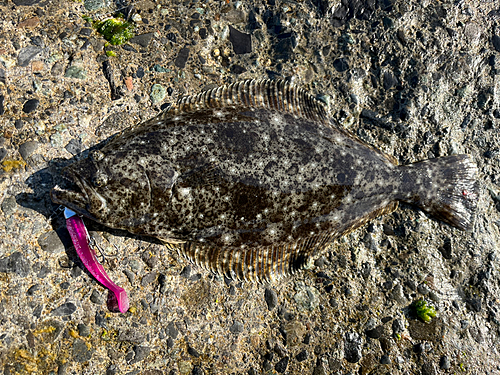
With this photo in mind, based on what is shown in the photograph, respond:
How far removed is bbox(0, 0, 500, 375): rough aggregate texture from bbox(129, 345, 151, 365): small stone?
2 centimetres

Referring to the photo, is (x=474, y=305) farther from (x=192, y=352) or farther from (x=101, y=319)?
(x=101, y=319)

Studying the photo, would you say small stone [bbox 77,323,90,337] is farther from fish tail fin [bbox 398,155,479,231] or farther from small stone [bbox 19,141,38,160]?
fish tail fin [bbox 398,155,479,231]

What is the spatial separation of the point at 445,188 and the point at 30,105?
3.54 metres

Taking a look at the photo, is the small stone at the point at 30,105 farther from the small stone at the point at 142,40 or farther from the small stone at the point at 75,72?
the small stone at the point at 142,40

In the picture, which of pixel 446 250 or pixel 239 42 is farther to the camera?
pixel 239 42

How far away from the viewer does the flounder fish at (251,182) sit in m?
2.80

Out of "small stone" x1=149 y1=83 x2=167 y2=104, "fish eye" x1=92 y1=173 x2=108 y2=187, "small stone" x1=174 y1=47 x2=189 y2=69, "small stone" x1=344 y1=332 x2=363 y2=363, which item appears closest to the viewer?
"fish eye" x1=92 y1=173 x2=108 y2=187

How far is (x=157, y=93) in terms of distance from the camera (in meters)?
3.36

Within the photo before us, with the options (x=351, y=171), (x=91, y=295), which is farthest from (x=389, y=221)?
(x=91, y=295)

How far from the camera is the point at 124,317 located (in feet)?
10.1

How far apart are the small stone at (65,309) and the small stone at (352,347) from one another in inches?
86.9

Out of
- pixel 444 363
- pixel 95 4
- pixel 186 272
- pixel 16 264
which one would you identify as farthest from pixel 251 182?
pixel 444 363

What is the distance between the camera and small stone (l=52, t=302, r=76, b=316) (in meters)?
2.96

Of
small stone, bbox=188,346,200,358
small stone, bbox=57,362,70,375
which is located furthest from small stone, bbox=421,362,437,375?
small stone, bbox=57,362,70,375
